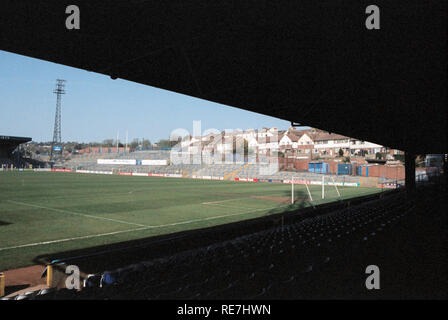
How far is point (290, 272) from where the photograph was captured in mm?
4805

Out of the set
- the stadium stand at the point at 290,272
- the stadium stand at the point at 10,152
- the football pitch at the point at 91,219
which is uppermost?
the stadium stand at the point at 10,152

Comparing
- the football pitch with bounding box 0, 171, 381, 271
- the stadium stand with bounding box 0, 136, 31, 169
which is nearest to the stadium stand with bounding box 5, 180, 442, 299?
the football pitch with bounding box 0, 171, 381, 271

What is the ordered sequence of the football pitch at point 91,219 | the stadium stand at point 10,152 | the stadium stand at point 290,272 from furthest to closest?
1. the stadium stand at point 10,152
2. the football pitch at point 91,219
3. the stadium stand at point 290,272

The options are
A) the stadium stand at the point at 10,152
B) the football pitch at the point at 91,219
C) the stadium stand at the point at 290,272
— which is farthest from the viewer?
the stadium stand at the point at 10,152

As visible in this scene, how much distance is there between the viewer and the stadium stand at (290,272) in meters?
4.13

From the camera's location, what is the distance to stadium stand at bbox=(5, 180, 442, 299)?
4133mm

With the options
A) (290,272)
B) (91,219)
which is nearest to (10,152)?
(91,219)

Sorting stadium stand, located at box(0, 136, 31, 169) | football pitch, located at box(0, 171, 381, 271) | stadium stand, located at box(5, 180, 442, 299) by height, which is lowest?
football pitch, located at box(0, 171, 381, 271)

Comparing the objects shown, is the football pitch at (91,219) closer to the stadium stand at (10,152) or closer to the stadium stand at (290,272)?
the stadium stand at (290,272)

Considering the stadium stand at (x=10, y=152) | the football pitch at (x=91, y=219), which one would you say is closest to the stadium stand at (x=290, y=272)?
the football pitch at (x=91, y=219)

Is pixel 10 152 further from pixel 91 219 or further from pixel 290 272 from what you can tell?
pixel 290 272

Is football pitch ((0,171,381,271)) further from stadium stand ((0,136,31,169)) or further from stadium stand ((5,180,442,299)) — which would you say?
stadium stand ((0,136,31,169))
